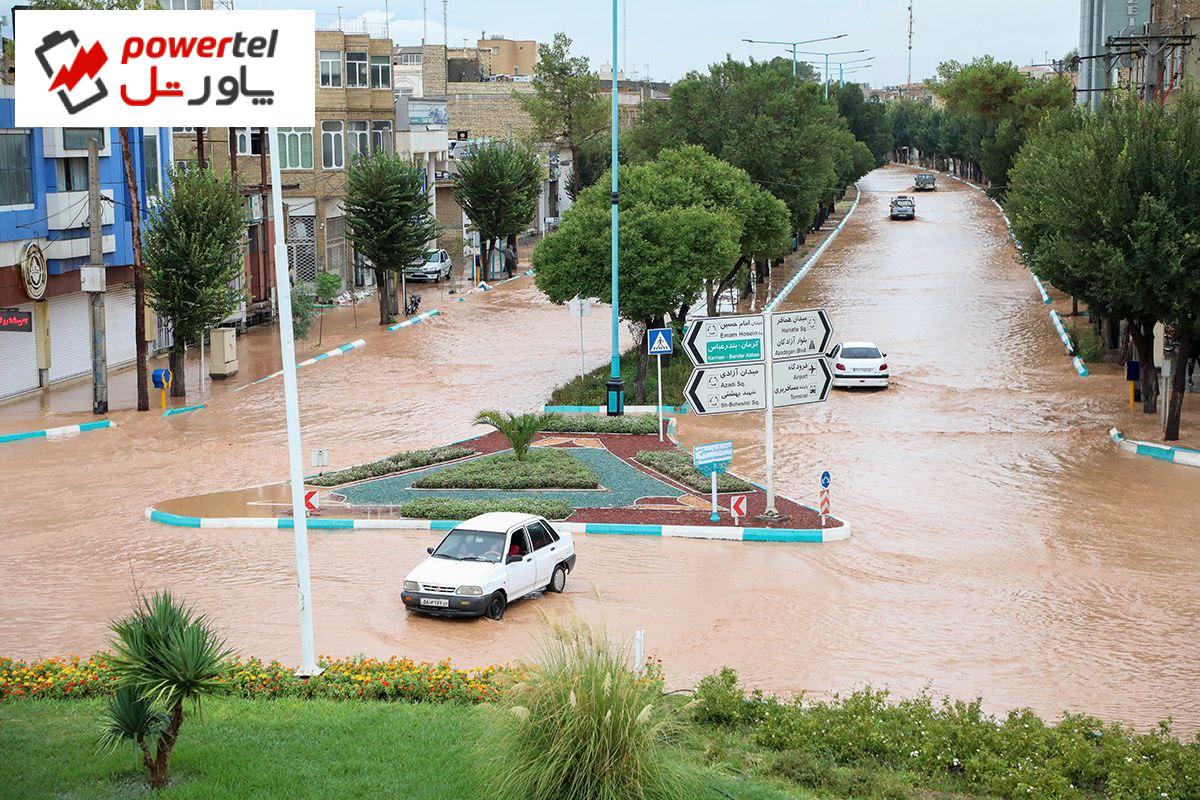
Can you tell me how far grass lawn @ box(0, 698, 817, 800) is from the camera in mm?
10453

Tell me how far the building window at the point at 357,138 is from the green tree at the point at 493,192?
5.67 m

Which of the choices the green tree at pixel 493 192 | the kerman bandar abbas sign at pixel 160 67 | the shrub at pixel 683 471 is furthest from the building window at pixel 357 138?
the kerman bandar abbas sign at pixel 160 67

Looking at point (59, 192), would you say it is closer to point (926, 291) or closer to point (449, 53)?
point (926, 291)

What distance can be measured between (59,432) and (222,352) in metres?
8.26

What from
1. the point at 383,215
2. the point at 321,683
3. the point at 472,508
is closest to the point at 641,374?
the point at 472,508

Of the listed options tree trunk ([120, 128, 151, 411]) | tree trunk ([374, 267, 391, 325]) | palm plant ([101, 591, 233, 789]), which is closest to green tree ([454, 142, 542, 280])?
tree trunk ([374, 267, 391, 325])

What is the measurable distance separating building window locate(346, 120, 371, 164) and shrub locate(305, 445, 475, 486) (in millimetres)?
33121

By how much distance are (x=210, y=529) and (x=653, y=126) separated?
44.0m

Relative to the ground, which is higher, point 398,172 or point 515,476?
point 398,172

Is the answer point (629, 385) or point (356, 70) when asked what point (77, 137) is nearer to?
point (629, 385)

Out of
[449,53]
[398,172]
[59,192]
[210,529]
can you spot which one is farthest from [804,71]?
[210,529]

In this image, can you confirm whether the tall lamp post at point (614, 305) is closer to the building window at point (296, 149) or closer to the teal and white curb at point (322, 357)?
the teal and white curb at point (322, 357)

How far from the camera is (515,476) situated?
25.9 meters

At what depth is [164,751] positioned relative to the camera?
34.5 ft
